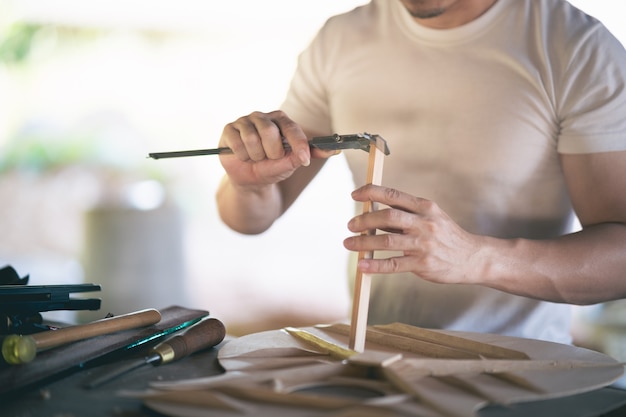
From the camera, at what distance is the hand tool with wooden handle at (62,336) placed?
100 cm

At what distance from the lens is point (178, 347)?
1131 millimetres

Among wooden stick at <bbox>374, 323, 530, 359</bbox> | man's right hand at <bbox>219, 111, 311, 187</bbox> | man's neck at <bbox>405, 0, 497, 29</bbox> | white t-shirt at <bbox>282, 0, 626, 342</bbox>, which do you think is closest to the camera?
wooden stick at <bbox>374, 323, 530, 359</bbox>

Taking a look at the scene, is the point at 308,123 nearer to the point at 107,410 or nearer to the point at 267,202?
the point at 267,202

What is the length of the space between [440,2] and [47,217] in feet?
15.1

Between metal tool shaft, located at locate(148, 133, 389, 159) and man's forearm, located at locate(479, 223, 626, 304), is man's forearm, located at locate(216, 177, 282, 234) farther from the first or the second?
man's forearm, located at locate(479, 223, 626, 304)

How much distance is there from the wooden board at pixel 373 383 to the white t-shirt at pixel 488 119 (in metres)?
0.46

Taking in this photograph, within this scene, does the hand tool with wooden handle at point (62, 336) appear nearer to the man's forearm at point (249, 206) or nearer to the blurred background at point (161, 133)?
the man's forearm at point (249, 206)

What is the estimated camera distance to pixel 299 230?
4.95 meters

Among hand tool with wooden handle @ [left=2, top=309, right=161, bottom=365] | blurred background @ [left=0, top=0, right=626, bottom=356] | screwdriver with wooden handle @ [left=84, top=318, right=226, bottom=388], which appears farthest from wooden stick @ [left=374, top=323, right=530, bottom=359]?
blurred background @ [left=0, top=0, right=626, bottom=356]

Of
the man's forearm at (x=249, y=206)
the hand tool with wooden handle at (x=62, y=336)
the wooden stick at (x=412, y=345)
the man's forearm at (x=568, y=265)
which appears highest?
the man's forearm at (x=249, y=206)

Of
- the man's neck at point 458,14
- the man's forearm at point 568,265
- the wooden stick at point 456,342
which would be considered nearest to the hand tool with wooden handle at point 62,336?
the wooden stick at point 456,342

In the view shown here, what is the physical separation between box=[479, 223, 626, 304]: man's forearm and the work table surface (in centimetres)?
33

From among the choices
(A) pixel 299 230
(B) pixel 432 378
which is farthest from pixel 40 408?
(A) pixel 299 230

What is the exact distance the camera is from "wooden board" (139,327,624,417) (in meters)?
0.87
